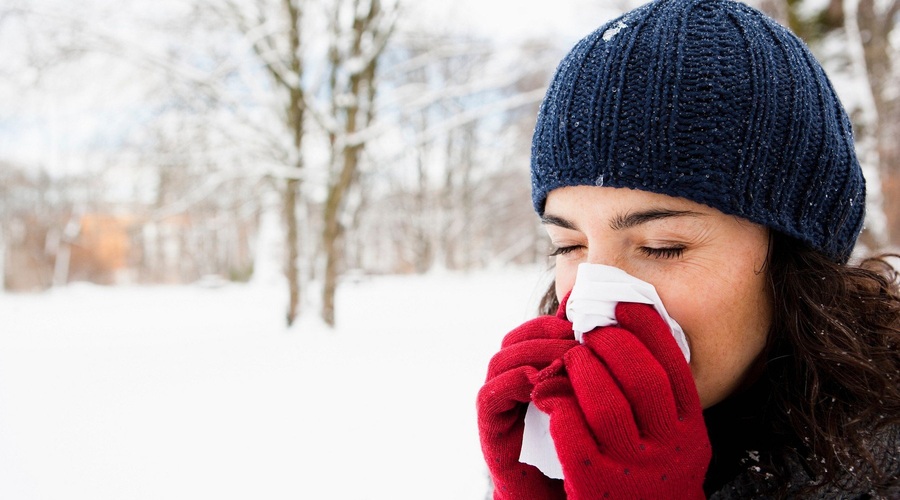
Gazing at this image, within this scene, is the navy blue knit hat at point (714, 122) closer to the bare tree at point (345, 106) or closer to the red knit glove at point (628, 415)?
the red knit glove at point (628, 415)

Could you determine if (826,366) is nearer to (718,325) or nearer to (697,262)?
(718,325)

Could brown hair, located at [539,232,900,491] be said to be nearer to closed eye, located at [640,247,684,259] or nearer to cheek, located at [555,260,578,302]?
closed eye, located at [640,247,684,259]

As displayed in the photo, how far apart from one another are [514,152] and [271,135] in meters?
14.1

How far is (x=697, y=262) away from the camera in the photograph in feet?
3.50

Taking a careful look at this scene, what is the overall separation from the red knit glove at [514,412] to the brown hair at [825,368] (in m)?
0.46

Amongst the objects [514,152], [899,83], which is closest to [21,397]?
[899,83]

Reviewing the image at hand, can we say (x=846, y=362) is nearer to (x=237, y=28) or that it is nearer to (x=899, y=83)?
(x=237, y=28)

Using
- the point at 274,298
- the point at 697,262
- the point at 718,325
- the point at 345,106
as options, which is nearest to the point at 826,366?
the point at 718,325

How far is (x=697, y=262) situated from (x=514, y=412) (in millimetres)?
470

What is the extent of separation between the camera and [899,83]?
34.6 feet

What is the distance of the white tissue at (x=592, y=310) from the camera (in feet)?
3.38

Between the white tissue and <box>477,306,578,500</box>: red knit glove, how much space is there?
0.04 metres

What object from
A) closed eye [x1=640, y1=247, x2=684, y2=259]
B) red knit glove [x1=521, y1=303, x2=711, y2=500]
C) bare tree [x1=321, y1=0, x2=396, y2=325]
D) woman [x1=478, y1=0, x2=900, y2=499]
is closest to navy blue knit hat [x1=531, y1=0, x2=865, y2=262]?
woman [x1=478, y1=0, x2=900, y2=499]

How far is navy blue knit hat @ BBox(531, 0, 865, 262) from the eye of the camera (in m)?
1.07
